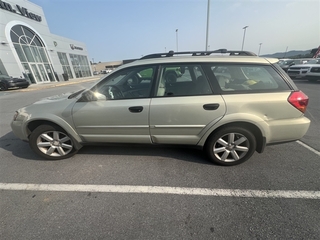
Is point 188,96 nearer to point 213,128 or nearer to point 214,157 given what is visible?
point 213,128

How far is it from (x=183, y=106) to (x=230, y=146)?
988 millimetres

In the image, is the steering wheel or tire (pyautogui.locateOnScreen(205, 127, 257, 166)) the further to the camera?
the steering wheel

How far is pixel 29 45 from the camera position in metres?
18.2

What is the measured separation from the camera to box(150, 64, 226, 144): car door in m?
2.16

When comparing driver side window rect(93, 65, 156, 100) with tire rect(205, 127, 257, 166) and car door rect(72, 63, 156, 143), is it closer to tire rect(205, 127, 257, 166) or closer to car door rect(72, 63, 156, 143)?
car door rect(72, 63, 156, 143)

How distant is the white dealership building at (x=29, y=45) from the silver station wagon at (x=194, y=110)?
786 inches

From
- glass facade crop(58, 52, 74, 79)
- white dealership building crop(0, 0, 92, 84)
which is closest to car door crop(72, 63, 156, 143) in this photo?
white dealership building crop(0, 0, 92, 84)

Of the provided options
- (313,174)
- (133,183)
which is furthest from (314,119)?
(133,183)

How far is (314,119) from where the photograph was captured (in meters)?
4.23

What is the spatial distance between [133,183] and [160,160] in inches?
24.8

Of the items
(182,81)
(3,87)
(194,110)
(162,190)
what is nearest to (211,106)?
(194,110)

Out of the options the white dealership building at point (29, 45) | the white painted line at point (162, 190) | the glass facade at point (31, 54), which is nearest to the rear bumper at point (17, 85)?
the white dealership building at point (29, 45)

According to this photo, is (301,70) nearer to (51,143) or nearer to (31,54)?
(51,143)

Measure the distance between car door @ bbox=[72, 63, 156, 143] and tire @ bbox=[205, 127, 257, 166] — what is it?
103cm
